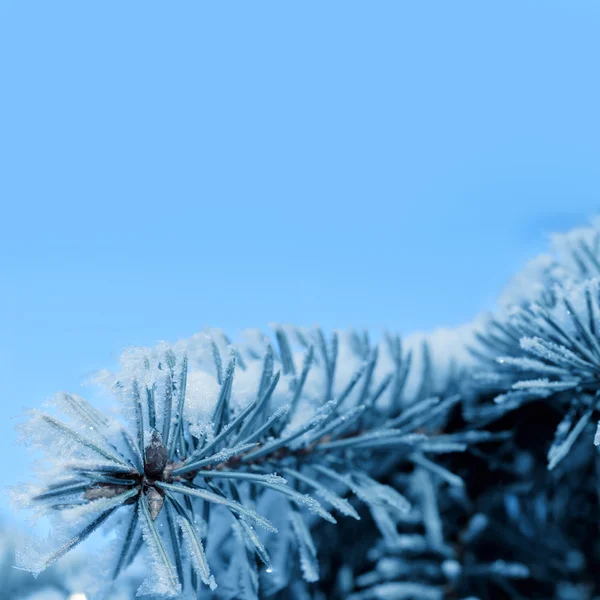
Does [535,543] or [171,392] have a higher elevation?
[171,392]

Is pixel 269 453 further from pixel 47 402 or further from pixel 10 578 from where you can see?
pixel 10 578

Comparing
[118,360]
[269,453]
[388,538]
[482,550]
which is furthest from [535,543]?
[118,360]

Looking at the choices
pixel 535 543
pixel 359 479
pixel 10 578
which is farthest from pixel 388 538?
pixel 10 578

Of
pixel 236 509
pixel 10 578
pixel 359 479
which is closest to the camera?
pixel 236 509

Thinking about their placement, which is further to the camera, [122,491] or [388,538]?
[388,538]

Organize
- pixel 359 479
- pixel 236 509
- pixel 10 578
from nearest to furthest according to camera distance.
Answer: pixel 236 509 < pixel 359 479 < pixel 10 578

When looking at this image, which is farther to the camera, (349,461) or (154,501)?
(349,461)

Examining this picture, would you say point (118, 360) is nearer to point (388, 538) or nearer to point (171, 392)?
point (171, 392)
